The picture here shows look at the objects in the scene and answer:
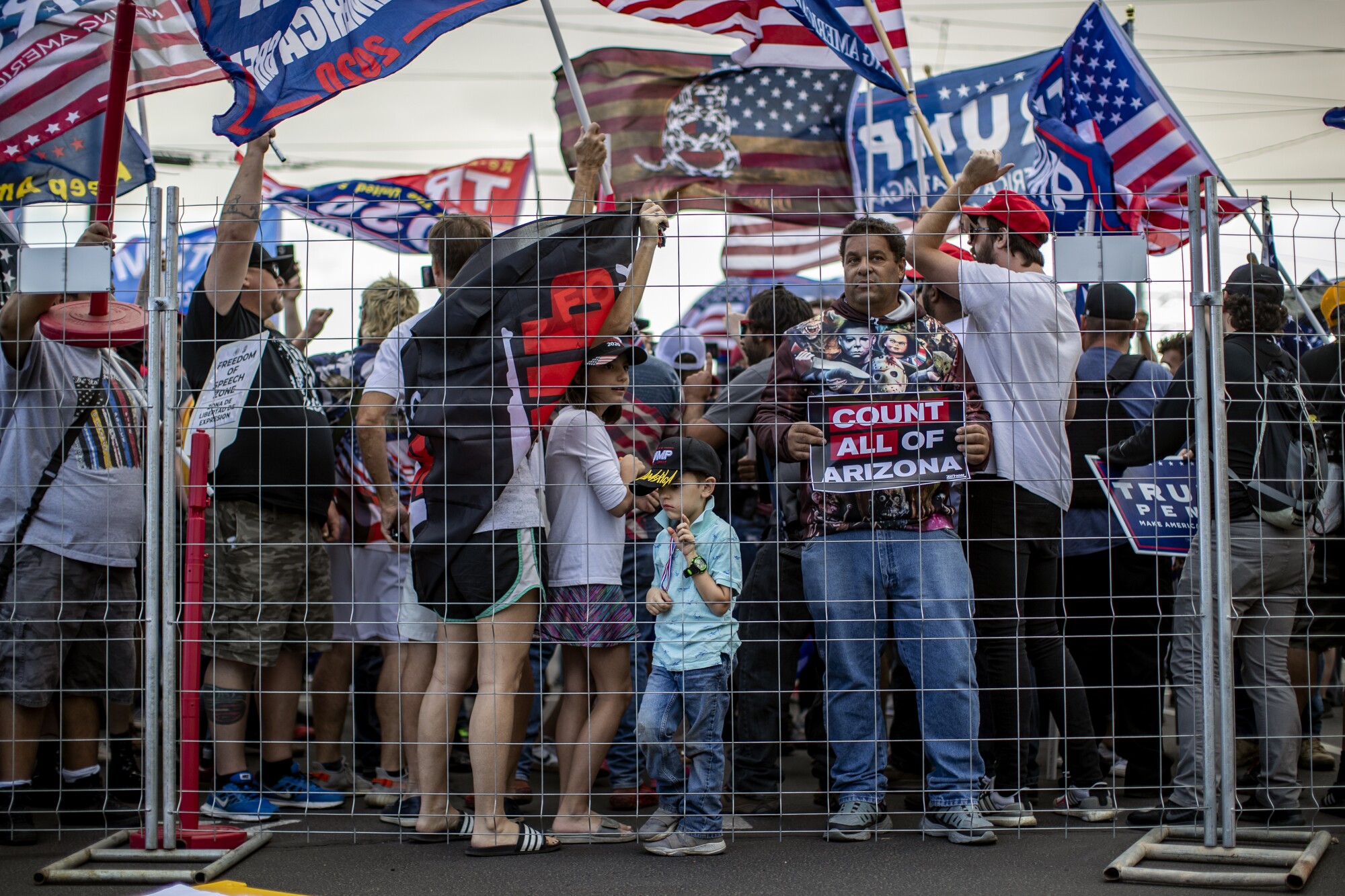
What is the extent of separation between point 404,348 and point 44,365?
4.92 ft

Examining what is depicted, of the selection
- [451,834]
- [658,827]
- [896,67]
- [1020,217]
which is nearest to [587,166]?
[896,67]

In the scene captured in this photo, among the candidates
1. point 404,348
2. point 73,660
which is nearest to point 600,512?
point 404,348

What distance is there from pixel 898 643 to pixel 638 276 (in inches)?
66.4

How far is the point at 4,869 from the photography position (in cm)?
388

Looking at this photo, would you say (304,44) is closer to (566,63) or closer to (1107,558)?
(566,63)

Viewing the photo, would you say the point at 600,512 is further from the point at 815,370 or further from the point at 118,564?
the point at 118,564

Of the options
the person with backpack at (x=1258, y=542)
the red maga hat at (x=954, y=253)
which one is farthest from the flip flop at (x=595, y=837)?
the red maga hat at (x=954, y=253)

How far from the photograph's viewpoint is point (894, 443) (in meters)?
4.11

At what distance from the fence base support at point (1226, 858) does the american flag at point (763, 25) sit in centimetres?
325

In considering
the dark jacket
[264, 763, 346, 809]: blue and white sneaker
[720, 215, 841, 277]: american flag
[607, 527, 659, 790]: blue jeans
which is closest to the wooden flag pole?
the dark jacket

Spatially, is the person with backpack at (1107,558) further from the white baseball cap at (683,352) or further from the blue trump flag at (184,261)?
the blue trump flag at (184,261)

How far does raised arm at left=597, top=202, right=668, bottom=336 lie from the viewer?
14.0ft

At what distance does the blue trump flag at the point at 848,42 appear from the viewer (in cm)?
492

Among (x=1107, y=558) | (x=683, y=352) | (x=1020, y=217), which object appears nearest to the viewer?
(x=1020, y=217)
